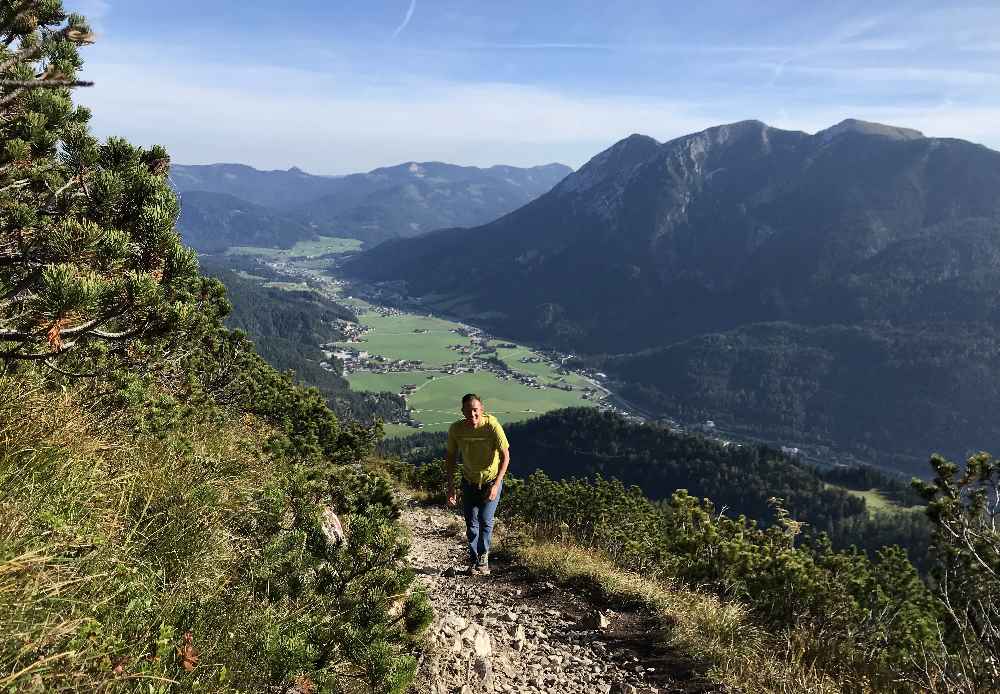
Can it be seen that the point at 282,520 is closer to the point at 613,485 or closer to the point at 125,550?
the point at 125,550

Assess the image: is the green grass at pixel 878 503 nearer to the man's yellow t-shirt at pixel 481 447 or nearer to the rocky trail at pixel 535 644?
the rocky trail at pixel 535 644

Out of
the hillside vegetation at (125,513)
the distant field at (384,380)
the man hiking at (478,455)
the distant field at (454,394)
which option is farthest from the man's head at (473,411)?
the distant field at (384,380)

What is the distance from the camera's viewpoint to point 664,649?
6090 millimetres

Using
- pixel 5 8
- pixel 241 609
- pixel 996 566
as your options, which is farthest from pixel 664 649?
pixel 5 8

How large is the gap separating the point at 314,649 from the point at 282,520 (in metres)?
2.21

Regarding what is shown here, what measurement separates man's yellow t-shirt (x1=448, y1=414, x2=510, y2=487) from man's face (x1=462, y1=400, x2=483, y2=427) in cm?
6

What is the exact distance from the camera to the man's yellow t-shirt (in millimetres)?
7297

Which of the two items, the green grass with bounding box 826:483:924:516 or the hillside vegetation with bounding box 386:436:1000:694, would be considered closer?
the hillside vegetation with bounding box 386:436:1000:694

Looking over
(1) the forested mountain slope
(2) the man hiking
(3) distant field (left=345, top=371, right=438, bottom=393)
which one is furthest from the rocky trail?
(3) distant field (left=345, top=371, right=438, bottom=393)

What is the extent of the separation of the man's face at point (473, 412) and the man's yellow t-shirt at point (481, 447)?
0.21ft

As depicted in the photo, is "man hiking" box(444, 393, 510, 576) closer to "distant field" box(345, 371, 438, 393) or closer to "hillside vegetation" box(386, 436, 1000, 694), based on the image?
"hillside vegetation" box(386, 436, 1000, 694)

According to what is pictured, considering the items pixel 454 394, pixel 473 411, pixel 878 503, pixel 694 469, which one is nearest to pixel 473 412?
pixel 473 411

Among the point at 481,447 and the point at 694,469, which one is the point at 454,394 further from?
the point at 481,447

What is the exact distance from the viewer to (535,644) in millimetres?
6062
